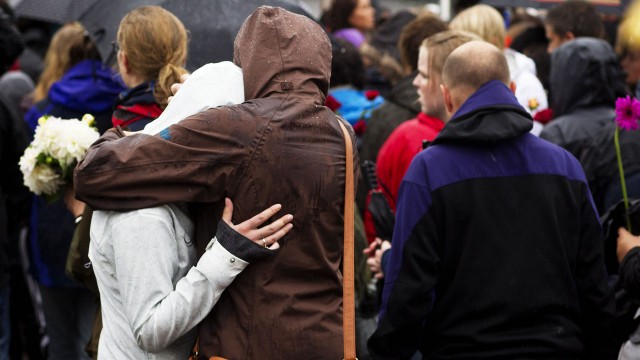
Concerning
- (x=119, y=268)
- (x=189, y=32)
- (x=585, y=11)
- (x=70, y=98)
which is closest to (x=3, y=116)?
(x=70, y=98)

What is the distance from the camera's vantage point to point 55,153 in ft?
13.6

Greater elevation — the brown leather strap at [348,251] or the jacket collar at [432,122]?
the brown leather strap at [348,251]

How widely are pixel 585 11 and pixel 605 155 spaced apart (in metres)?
2.55

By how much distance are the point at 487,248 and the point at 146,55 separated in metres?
1.74

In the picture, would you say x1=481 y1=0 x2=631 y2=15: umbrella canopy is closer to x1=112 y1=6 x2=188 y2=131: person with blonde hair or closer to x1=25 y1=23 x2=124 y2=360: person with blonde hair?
x1=25 y1=23 x2=124 y2=360: person with blonde hair

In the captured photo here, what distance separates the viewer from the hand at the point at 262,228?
293 centimetres

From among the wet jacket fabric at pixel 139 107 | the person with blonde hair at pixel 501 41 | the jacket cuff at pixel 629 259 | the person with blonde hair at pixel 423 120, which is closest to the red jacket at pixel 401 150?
the person with blonde hair at pixel 423 120

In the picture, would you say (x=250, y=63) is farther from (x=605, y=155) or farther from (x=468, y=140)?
(x=605, y=155)

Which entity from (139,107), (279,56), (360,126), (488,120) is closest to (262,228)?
(279,56)

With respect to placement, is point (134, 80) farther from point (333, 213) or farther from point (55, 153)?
point (333, 213)

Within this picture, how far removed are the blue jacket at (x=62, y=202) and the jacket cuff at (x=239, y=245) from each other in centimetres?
272

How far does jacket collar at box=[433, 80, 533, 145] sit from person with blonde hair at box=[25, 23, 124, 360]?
8.10 feet

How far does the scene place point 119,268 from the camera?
117 inches

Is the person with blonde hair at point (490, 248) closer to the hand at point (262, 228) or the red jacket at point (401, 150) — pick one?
the hand at point (262, 228)
